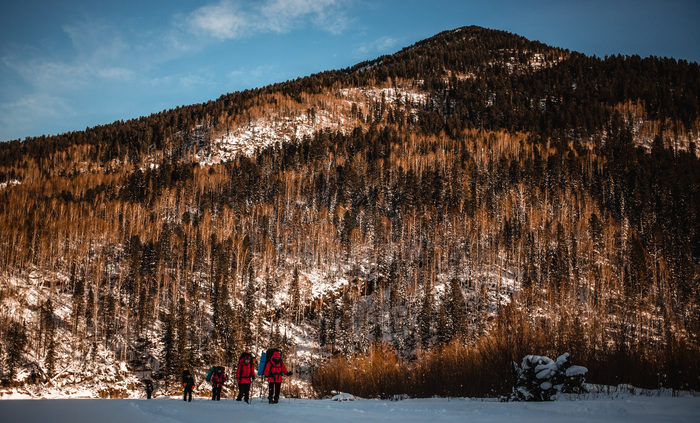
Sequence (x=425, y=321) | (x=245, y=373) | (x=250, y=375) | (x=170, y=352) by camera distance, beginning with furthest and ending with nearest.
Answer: (x=425, y=321) < (x=170, y=352) < (x=250, y=375) < (x=245, y=373)

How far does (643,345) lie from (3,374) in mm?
73304

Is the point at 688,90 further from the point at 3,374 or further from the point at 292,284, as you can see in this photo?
the point at 3,374

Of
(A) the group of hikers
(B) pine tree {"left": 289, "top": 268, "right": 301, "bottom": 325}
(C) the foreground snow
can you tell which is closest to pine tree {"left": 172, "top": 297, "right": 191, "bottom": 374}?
(B) pine tree {"left": 289, "top": 268, "right": 301, "bottom": 325}

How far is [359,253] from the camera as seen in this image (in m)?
100

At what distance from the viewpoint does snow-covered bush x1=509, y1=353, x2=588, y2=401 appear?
1310 cm

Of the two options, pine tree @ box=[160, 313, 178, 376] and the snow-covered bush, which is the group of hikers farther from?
pine tree @ box=[160, 313, 178, 376]

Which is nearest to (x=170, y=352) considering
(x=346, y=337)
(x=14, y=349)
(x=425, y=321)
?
(x=14, y=349)

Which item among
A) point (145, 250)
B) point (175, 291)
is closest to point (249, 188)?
point (145, 250)

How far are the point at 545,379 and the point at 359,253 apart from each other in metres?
87.1

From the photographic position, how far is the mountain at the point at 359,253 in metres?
59.9

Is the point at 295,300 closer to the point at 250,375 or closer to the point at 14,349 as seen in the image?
the point at 14,349

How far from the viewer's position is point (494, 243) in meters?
95.6

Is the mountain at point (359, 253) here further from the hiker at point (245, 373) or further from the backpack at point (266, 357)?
the hiker at point (245, 373)

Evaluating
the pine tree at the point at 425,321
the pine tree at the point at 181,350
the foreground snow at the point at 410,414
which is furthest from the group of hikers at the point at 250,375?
the pine tree at the point at 425,321
